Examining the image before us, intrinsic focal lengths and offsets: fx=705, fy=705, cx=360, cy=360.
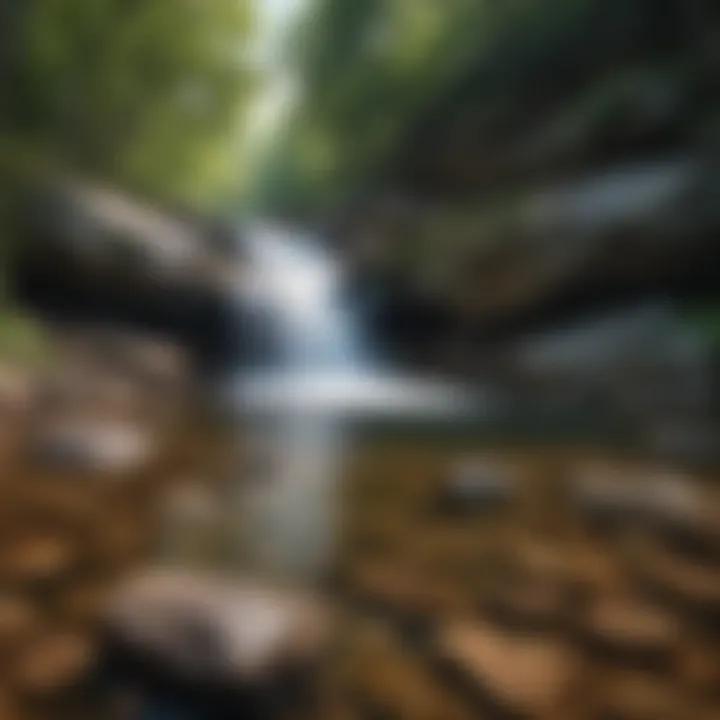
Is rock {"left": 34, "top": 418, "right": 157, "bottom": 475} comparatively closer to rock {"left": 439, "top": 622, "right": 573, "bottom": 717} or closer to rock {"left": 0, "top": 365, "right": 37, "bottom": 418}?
rock {"left": 0, "top": 365, "right": 37, "bottom": 418}

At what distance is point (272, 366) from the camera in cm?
115

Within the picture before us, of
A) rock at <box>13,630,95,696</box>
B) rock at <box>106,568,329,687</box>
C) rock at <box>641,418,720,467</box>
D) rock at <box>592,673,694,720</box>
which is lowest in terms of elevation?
rock at <box>13,630,95,696</box>

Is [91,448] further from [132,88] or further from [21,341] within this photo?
[132,88]

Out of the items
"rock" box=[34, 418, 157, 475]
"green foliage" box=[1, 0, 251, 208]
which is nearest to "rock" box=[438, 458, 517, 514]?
"rock" box=[34, 418, 157, 475]

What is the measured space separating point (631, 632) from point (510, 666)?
0.11m

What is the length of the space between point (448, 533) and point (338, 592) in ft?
0.52

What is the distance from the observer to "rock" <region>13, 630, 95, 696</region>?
0.49 meters

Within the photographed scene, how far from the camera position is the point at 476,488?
778mm

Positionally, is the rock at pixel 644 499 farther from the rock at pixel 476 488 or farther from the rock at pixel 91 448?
the rock at pixel 91 448

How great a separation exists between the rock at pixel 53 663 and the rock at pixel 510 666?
0.89 feet

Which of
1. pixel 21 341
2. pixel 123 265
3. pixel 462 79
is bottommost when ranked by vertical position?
pixel 21 341

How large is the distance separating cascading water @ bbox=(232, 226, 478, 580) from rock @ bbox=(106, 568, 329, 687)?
52mm

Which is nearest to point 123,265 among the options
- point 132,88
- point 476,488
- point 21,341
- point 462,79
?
point 132,88

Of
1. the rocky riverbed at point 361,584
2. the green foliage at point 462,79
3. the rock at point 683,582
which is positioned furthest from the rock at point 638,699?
the green foliage at point 462,79
